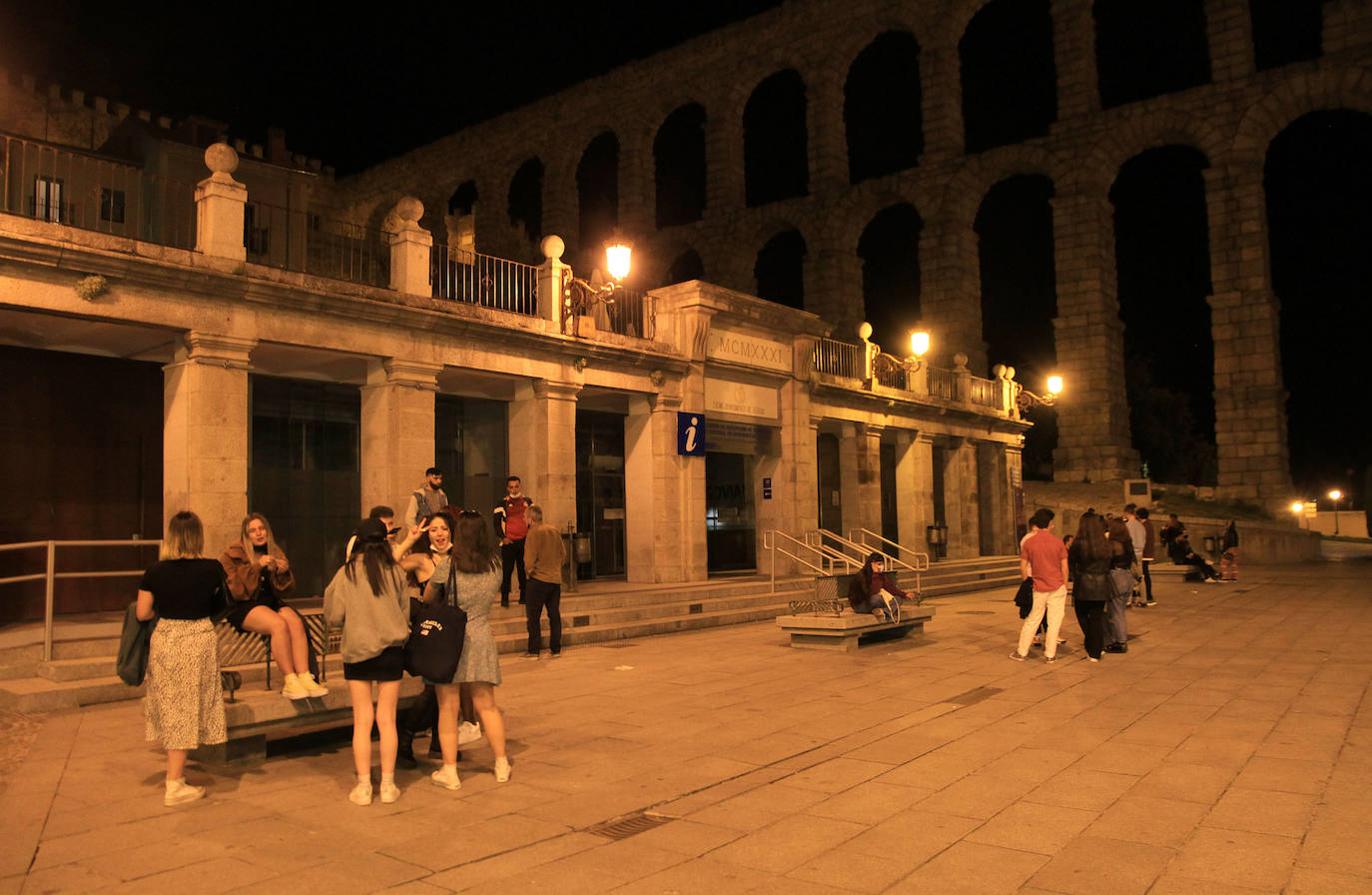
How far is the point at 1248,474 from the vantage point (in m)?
36.0

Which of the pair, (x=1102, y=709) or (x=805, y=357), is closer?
(x=1102, y=709)

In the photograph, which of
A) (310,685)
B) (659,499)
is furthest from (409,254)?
(310,685)

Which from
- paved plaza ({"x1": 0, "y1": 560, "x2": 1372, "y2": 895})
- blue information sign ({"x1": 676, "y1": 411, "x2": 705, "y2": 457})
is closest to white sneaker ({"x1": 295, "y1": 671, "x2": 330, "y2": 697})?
paved plaza ({"x1": 0, "y1": 560, "x2": 1372, "y2": 895})

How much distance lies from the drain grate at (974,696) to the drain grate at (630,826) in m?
4.15

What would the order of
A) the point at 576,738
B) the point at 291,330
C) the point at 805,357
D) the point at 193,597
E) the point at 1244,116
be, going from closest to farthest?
the point at 193,597 → the point at 576,738 → the point at 291,330 → the point at 805,357 → the point at 1244,116

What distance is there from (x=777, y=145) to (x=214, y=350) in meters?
45.0

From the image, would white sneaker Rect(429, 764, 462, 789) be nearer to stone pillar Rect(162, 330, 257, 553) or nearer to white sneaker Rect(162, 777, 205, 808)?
white sneaker Rect(162, 777, 205, 808)

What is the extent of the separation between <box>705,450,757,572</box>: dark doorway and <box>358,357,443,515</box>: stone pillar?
10092 mm

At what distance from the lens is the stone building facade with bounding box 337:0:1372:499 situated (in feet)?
117

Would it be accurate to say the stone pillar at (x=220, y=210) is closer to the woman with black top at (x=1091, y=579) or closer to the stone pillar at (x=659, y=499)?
the stone pillar at (x=659, y=499)

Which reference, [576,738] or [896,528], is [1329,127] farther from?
[576,738]

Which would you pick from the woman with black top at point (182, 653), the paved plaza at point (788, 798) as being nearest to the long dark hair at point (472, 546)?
the paved plaza at point (788, 798)

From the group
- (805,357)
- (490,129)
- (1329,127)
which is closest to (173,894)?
(805,357)

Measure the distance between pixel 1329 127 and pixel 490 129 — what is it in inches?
1635
